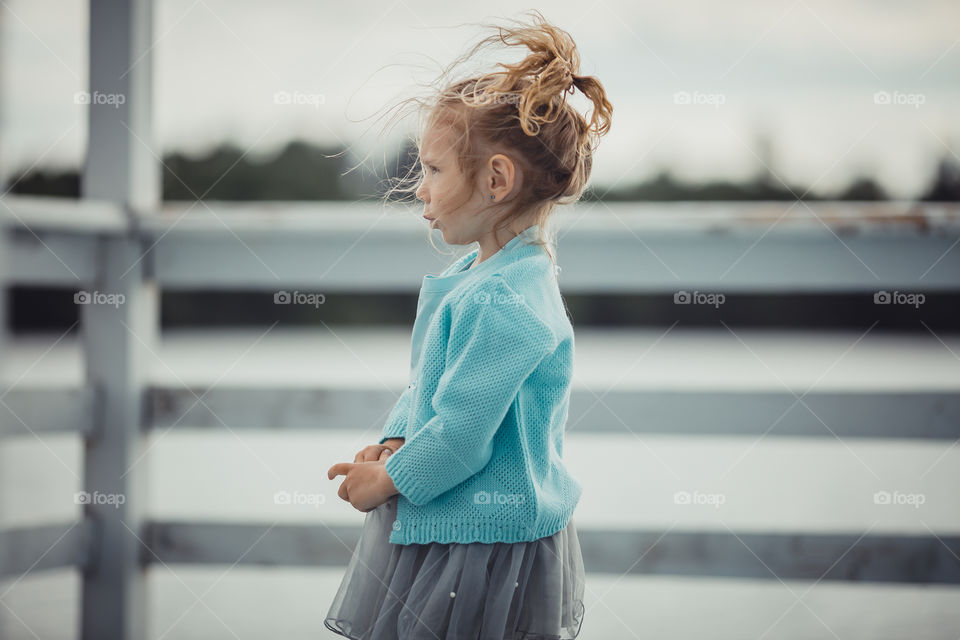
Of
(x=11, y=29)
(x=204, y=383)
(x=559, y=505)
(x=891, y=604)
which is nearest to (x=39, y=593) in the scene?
(x=204, y=383)

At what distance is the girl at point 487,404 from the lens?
859mm

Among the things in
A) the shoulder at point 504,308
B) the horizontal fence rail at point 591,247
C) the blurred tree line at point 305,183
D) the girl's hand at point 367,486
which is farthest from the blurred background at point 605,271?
the blurred tree line at point 305,183

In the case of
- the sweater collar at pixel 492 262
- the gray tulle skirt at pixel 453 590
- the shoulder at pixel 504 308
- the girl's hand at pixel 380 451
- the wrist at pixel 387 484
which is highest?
the sweater collar at pixel 492 262

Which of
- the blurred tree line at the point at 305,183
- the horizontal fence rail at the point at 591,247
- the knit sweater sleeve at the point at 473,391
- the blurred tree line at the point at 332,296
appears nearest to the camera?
the knit sweater sleeve at the point at 473,391

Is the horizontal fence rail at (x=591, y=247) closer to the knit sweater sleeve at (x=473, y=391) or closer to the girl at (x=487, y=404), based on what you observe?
the girl at (x=487, y=404)

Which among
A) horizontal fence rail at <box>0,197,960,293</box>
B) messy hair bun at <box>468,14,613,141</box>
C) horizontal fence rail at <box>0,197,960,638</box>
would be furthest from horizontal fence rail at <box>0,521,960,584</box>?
messy hair bun at <box>468,14,613,141</box>

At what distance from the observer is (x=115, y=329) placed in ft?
4.94

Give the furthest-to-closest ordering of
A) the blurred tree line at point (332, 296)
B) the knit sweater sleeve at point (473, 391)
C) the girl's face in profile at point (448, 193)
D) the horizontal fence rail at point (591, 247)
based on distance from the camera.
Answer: the blurred tree line at point (332, 296) → the horizontal fence rail at point (591, 247) → the girl's face in profile at point (448, 193) → the knit sweater sleeve at point (473, 391)

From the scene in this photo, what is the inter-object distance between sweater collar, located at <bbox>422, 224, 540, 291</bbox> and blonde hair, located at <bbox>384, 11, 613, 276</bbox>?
21 millimetres

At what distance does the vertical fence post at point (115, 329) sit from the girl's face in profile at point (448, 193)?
79 centimetres

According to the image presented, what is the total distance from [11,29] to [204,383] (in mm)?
750

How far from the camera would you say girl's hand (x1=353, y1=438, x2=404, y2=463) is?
97cm

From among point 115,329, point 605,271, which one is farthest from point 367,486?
point 115,329

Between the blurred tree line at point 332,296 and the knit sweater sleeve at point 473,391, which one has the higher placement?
the blurred tree line at point 332,296
